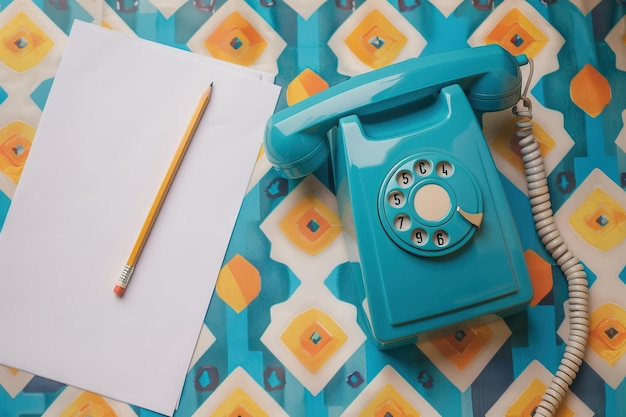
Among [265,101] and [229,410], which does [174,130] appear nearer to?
[265,101]

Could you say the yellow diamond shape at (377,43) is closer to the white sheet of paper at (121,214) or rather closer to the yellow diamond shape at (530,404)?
the white sheet of paper at (121,214)

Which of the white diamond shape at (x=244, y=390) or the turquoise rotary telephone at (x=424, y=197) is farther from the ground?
the turquoise rotary telephone at (x=424, y=197)

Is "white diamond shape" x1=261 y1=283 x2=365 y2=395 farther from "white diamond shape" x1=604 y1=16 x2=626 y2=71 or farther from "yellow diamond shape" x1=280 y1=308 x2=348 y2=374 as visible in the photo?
"white diamond shape" x1=604 y1=16 x2=626 y2=71

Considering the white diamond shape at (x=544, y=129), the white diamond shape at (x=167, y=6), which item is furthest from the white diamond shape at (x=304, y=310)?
the white diamond shape at (x=167, y=6)

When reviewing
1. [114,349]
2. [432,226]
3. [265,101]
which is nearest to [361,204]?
A: [432,226]

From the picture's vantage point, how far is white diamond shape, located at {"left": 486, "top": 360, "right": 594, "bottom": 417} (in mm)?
736

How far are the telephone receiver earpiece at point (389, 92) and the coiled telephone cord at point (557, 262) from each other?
8 cm

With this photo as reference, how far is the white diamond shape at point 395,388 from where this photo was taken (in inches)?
29.0

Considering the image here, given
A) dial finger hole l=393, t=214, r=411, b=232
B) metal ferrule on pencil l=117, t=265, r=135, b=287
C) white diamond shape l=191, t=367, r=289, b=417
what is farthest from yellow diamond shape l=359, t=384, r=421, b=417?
metal ferrule on pencil l=117, t=265, r=135, b=287

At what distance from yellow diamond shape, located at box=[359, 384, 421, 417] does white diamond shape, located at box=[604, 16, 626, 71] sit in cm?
51

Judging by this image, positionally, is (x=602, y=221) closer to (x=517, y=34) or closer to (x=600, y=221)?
(x=600, y=221)

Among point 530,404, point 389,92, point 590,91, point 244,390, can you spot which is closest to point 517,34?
point 590,91

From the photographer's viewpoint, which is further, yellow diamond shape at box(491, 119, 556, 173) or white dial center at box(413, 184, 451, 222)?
yellow diamond shape at box(491, 119, 556, 173)

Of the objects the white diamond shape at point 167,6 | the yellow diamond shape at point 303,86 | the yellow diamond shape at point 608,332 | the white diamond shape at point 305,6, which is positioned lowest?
the yellow diamond shape at point 608,332
